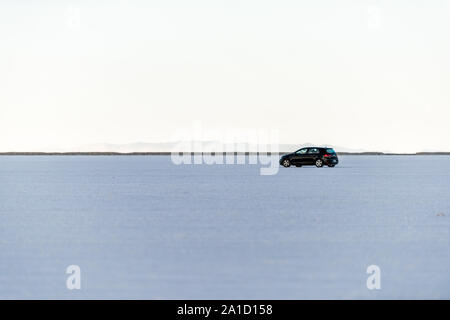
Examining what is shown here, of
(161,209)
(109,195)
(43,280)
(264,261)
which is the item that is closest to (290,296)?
(264,261)

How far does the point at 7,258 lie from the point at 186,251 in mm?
3313

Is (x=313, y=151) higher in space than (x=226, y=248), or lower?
higher

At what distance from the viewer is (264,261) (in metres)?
13.3

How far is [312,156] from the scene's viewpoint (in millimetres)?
56000

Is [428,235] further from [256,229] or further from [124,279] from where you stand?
[124,279]

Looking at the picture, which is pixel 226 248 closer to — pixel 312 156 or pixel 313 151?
pixel 313 151

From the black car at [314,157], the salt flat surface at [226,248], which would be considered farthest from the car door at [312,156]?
the salt flat surface at [226,248]

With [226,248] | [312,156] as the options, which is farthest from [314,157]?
[226,248]

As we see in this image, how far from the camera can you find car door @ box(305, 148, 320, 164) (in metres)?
55.6

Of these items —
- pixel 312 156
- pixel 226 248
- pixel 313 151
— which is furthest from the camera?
pixel 312 156

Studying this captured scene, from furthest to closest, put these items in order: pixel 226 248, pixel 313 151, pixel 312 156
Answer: pixel 312 156 → pixel 313 151 → pixel 226 248

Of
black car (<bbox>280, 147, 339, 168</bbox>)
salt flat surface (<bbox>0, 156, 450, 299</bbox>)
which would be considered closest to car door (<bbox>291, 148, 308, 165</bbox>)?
black car (<bbox>280, 147, 339, 168</bbox>)

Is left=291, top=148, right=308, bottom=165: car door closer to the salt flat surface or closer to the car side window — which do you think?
the car side window
